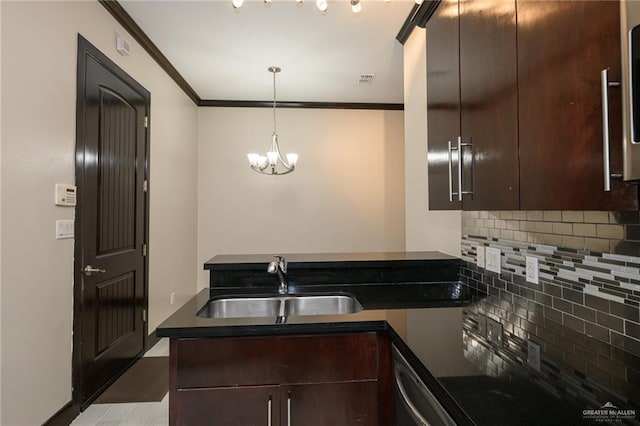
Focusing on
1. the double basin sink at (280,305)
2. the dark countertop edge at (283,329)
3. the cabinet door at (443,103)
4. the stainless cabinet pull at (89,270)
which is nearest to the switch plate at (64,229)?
the stainless cabinet pull at (89,270)

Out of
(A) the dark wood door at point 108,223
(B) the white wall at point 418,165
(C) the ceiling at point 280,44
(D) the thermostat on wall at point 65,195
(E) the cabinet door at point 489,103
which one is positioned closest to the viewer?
(E) the cabinet door at point 489,103

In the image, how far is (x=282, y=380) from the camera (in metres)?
1.23

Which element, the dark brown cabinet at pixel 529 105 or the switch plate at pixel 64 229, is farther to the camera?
the switch plate at pixel 64 229

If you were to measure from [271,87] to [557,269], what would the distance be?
370 cm

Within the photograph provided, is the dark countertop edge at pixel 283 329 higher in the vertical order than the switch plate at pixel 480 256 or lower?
lower

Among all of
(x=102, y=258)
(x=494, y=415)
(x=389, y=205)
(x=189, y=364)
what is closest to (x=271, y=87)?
(x=389, y=205)

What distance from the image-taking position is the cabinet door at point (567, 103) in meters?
0.70

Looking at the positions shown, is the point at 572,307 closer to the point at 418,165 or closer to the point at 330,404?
the point at 330,404

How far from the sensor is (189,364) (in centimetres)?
120

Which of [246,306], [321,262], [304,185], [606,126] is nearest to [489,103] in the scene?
[606,126]

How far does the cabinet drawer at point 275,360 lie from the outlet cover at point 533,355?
1.60 feet

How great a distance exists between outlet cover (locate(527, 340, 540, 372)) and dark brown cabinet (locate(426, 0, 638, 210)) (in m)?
0.43

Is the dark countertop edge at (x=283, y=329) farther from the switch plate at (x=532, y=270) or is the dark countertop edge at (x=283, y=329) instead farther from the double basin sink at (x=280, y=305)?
the switch plate at (x=532, y=270)

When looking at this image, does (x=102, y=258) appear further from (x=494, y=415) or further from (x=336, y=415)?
(x=494, y=415)
